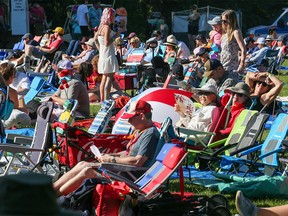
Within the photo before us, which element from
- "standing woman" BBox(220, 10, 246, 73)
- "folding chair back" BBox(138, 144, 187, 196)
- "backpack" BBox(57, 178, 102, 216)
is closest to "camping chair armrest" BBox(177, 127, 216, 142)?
"folding chair back" BBox(138, 144, 187, 196)

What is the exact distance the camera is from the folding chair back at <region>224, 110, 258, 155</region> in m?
7.36

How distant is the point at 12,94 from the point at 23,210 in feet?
26.8

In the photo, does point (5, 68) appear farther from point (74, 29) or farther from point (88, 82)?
point (74, 29)

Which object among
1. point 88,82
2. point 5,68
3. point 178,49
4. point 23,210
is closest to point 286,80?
point 178,49

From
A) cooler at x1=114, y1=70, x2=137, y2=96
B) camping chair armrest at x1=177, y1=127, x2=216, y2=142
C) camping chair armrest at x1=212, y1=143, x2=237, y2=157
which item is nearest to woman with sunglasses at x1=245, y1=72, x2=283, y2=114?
camping chair armrest at x1=177, y1=127, x2=216, y2=142

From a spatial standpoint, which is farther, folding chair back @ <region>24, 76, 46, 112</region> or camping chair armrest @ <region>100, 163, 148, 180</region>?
folding chair back @ <region>24, 76, 46, 112</region>

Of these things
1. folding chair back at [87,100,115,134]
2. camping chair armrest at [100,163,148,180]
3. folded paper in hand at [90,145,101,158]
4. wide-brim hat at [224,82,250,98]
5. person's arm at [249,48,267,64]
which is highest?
camping chair armrest at [100,163,148,180]

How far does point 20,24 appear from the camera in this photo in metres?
24.1

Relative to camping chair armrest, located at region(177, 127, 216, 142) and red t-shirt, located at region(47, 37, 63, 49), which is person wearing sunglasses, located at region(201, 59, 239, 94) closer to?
camping chair armrest, located at region(177, 127, 216, 142)

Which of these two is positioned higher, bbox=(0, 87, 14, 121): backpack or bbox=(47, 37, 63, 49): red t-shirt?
bbox=(0, 87, 14, 121): backpack

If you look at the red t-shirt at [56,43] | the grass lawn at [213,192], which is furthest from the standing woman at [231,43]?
the red t-shirt at [56,43]

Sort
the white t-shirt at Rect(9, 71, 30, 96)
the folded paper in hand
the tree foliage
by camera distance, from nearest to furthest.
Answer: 1. the folded paper in hand
2. the white t-shirt at Rect(9, 71, 30, 96)
3. the tree foliage

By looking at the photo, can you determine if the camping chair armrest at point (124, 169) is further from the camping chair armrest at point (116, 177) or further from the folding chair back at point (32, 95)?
the folding chair back at point (32, 95)

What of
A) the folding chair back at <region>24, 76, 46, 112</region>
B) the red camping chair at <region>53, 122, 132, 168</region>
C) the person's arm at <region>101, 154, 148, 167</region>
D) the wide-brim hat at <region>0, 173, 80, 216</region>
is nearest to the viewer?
the wide-brim hat at <region>0, 173, 80, 216</region>
